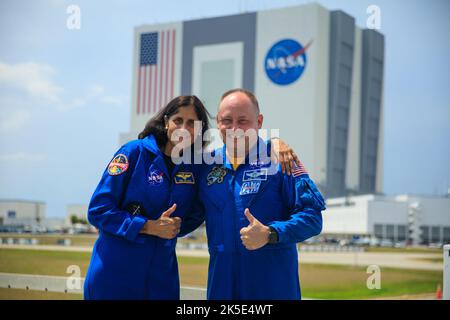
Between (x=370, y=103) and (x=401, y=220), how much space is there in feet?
83.3

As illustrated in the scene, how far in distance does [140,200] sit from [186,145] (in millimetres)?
502

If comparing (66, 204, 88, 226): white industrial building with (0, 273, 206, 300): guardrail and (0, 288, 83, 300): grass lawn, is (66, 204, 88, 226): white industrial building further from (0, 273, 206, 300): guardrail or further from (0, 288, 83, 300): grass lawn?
(0, 288, 83, 300): grass lawn

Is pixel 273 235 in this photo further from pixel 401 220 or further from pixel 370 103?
pixel 370 103

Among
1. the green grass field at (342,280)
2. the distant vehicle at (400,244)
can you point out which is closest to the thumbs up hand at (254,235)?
the green grass field at (342,280)

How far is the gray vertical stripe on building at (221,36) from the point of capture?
297ft

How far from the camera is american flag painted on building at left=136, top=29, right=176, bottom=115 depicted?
9506 centimetres

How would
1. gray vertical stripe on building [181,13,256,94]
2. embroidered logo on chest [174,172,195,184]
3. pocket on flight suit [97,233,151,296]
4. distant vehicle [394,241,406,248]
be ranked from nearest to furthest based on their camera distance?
pocket on flight suit [97,233,151,296] < embroidered logo on chest [174,172,195,184] < distant vehicle [394,241,406,248] < gray vertical stripe on building [181,13,256,94]

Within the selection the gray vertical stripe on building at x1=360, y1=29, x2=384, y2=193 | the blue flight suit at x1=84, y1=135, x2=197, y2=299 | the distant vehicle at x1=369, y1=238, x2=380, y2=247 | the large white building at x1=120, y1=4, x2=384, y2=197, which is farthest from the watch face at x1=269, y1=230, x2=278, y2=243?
the gray vertical stripe on building at x1=360, y1=29, x2=384, y2=193

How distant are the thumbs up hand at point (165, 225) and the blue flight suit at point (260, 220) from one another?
31 cm

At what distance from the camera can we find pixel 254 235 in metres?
3.49

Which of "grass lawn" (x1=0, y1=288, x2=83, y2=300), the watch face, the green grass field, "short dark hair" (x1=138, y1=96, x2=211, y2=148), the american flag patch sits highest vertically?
"short dark hair" (x1=138, y1=96, x2=211, y2=148)

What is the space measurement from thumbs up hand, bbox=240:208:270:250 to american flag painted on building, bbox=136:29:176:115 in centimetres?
9137

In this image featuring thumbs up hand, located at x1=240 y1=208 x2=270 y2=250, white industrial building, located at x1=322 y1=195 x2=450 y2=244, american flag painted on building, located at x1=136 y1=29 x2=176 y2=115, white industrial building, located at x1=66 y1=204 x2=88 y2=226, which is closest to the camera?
thumbs up hand, located at x1=240 y1=208 x2=270 y2=250
